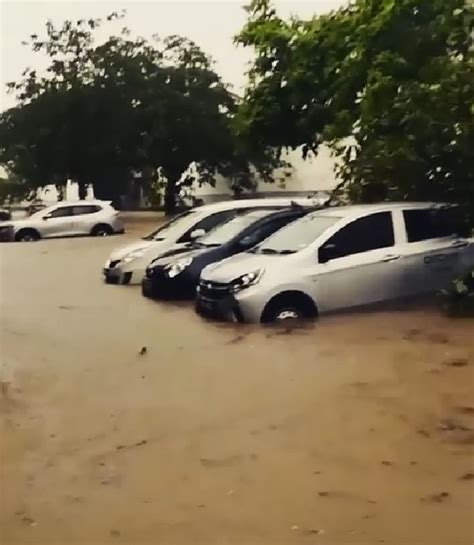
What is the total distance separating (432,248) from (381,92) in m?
1.24

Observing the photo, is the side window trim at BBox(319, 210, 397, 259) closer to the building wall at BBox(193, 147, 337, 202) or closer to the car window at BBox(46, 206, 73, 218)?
the building wall at BBox(193, 147, 337, 202)

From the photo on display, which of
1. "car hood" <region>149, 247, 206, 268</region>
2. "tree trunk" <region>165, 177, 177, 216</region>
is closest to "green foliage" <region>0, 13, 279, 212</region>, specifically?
"tree trunk" <region>165, 177, 177, 216</region>

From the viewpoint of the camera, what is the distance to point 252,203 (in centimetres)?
588

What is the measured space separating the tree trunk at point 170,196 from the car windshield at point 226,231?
969mm

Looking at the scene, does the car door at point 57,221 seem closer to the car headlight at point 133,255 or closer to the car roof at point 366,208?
the car headlight at point 133,255

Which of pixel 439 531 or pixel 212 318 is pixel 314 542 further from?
pixel 212 318

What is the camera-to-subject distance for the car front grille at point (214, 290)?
5992 mm

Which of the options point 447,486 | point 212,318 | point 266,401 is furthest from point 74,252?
point 447,486

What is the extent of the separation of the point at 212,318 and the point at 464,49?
2256 millimetres

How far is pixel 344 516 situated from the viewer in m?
3.13

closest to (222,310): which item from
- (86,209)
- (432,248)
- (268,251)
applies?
(268,251)

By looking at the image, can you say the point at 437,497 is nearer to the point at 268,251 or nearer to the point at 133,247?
the point at 268,251

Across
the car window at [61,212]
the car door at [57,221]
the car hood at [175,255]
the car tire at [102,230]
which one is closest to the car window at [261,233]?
the car hood at [175,255]

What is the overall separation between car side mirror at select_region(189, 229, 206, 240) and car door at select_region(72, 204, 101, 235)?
3.67 feet
